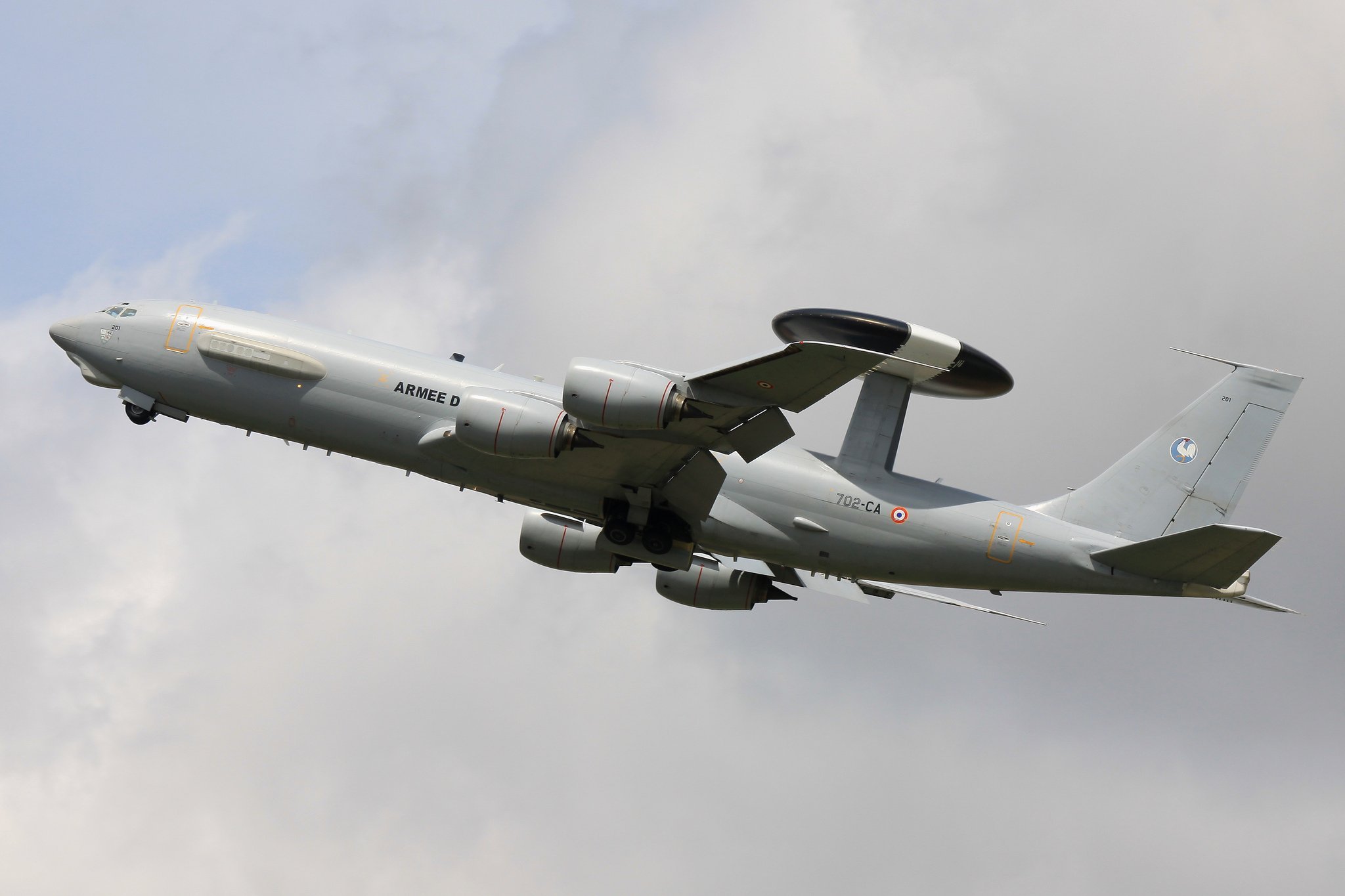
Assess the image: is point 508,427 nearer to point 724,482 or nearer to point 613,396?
point 613,396

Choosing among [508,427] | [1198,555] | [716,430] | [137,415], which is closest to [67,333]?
[137,415]

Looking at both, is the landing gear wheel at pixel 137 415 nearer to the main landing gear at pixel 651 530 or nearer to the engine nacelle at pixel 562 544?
the engine nacelle at pixel 562 544

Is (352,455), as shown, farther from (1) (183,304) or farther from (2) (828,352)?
(2) (828,352)

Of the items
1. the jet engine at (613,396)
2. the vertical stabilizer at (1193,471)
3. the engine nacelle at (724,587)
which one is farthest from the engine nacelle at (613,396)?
the vertical stabilizer at (1193,471)

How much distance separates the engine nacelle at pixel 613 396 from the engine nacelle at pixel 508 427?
163 cm

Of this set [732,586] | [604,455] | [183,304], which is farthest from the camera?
[732,586]

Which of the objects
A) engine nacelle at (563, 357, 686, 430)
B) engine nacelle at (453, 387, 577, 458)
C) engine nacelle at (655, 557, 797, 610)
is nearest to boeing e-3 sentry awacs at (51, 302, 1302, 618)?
engine nacelle at (453, 387, 577, 458)

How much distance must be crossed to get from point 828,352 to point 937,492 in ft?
24.5

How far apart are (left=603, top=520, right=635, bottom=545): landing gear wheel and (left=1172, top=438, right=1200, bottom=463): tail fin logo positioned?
14.7m

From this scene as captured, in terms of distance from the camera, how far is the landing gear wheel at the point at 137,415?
1330 inches

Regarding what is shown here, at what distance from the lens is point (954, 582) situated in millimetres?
32906

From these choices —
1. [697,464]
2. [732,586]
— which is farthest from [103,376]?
[732,586]

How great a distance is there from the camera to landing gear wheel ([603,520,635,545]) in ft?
109

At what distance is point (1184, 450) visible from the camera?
1350 inches
